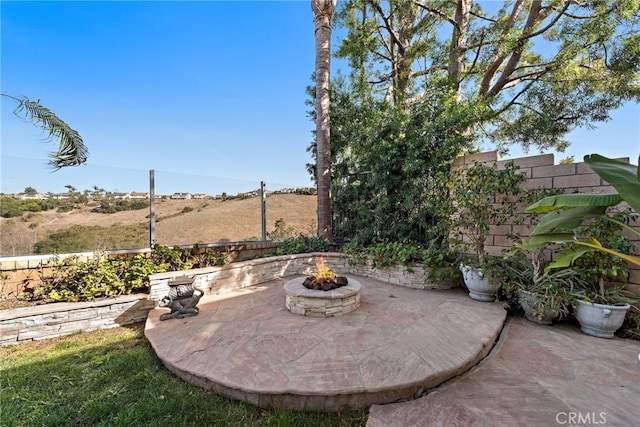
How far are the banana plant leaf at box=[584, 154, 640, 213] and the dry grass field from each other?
20.6 ft

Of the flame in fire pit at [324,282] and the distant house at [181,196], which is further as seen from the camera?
the distant house at [181,196]

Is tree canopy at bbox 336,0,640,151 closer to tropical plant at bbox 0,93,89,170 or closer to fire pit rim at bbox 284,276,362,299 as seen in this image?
fire pit rim at bbox 284,276,362,299

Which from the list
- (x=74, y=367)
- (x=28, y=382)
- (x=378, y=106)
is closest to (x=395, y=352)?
(x=74, y=367)

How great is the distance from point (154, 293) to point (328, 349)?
10.8ft

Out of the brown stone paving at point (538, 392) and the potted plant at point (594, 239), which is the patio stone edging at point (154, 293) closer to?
the potted plant at point (594, 239)

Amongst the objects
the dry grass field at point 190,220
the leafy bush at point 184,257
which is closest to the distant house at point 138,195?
the dry grass field at point 190,220

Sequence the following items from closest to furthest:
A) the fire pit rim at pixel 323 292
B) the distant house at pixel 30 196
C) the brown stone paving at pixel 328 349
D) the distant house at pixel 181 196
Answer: the brown stone paving at pixel 328 349 → the fire pit rim at pixel 323 292 → the distant house at pixel 30 196 → the distant house at pixel 181 196

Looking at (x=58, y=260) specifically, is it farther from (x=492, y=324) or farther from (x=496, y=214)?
(x=496, y=214)

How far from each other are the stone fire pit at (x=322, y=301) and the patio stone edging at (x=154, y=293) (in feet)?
6.03

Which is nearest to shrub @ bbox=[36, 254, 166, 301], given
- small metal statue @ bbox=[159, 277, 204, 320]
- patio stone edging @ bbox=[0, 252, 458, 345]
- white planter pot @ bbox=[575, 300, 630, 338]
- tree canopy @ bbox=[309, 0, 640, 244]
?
patio stone edging @ bbox=[0, 252, 458, 345]

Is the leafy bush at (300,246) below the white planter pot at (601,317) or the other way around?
the other way around

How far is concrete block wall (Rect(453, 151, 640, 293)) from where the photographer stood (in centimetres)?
372

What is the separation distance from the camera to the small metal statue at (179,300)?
374cm

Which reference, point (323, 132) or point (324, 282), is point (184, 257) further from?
point (323, 132)
